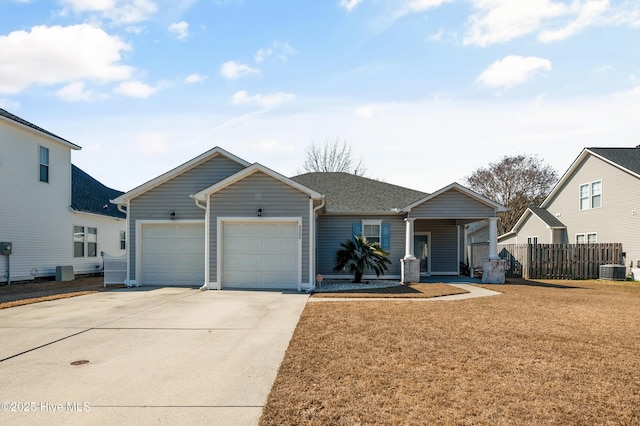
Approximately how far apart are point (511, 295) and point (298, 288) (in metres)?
6.57

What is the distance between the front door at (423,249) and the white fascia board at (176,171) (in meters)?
9.27

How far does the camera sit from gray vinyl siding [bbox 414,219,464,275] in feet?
65.6

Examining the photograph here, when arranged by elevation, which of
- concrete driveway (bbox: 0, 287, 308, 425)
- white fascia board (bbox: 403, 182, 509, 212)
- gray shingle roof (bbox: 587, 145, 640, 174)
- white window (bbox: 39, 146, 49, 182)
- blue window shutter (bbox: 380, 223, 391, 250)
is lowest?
concrete driveway (bbox: 0, 287, 308, 425)

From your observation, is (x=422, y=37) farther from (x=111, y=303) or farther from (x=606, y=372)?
(x=111, y=303)

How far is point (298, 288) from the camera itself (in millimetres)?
13773

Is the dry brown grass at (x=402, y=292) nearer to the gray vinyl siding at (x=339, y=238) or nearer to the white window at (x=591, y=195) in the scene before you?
the gray vinyl siding at (x=339, y=238)

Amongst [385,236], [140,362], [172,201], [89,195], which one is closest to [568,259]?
[385,236]

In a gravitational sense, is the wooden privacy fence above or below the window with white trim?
below

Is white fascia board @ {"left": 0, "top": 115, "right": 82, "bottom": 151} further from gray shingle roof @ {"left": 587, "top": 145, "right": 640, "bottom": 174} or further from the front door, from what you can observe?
gray shingle roof @ {"left": 587, "top": 145, "right": 640, "bottom": 174}

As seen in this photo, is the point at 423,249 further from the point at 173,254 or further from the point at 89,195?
the point at 89,195

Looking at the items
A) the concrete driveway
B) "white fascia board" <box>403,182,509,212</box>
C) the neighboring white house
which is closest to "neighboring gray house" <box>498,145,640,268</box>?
"white fascia board" <box>403,182,509,212</box>

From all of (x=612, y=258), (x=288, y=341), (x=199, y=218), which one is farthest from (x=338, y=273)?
(x=612, y=258)

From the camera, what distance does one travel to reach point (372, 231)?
18.5 m

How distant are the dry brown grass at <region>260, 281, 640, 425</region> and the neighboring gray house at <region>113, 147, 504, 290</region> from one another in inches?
193
